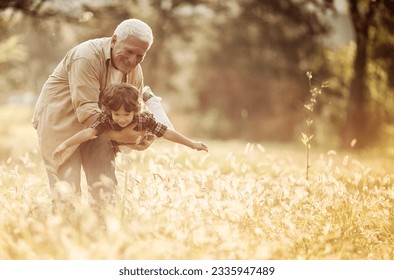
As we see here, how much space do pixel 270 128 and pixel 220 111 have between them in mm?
2646

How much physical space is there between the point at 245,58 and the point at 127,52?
9.24 m

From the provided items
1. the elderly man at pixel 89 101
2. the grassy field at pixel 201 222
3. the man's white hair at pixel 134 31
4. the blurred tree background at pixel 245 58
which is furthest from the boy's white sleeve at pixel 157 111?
the blurred tree background at pixel 245 58

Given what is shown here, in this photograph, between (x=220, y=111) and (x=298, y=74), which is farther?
(x=220, y=111)

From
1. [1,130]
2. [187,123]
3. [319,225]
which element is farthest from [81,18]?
[187,123]

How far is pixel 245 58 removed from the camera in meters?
12.3

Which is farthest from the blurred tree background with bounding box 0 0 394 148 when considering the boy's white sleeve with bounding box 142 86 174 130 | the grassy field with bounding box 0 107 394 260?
the boy's white sleeve with bounding box 142 86 174 130

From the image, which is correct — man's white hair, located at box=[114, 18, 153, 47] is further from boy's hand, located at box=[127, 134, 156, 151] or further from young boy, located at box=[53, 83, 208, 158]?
boy's hand, located at box=[127, 134, 156, 151]

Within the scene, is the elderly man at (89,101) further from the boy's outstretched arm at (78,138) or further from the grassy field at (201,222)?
the grassy field at (201,222)

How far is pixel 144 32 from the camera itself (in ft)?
10.5

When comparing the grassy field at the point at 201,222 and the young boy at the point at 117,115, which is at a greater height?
the young boy at the point at 117,115

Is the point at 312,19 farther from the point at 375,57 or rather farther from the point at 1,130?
the point at 1,130

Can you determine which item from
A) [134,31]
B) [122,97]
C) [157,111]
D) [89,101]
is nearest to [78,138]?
[89,101]

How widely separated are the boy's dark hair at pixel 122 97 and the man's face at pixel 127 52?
177 millimetres

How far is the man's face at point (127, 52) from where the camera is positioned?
3.21 m
